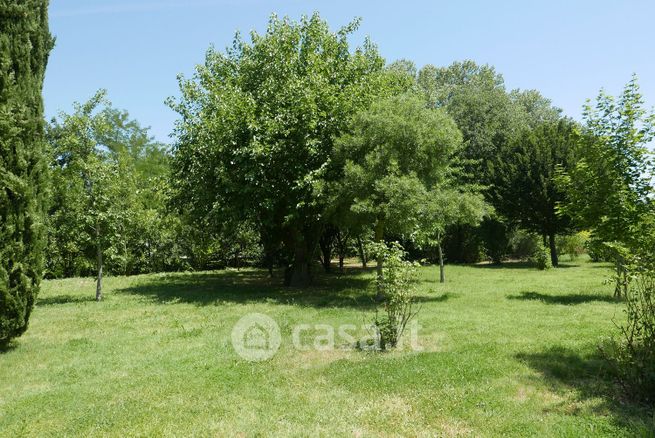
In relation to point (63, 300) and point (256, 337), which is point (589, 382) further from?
point (63, 300)

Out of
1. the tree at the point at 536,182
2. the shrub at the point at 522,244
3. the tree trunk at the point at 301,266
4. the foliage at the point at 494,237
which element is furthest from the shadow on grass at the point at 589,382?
the shrub at the point at 522,244

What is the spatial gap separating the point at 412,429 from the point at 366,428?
51cm

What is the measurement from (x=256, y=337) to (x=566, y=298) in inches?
382

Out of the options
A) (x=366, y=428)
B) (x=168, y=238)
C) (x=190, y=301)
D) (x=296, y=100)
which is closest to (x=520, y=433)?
(x=366, y=428)

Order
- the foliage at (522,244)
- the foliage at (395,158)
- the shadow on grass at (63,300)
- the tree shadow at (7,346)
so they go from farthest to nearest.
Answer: the foliage at (522,244) → the shadow on grass at (63,300) → the foliage at (395,158) → the tree shadow at (7,346)

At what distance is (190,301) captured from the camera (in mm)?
14992

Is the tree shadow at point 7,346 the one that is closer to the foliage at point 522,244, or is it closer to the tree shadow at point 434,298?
the tree shadow at point 434,298

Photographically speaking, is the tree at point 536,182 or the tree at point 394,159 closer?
the tree at point 394,159

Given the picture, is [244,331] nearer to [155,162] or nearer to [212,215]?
[212,215]

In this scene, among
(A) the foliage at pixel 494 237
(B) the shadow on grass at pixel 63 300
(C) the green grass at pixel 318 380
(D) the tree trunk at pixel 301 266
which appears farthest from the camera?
(A) the foliage at pixel 494 237

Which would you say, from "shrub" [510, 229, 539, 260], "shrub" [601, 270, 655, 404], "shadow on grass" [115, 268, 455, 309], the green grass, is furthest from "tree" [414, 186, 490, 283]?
"shrub" [510, 229, 539, 260]

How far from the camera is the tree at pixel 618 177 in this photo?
23.8 ft

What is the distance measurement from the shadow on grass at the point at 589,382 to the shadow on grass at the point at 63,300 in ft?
44.9

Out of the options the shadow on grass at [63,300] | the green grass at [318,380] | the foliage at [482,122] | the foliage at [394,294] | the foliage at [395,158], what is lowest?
the green grass at [318,380]
